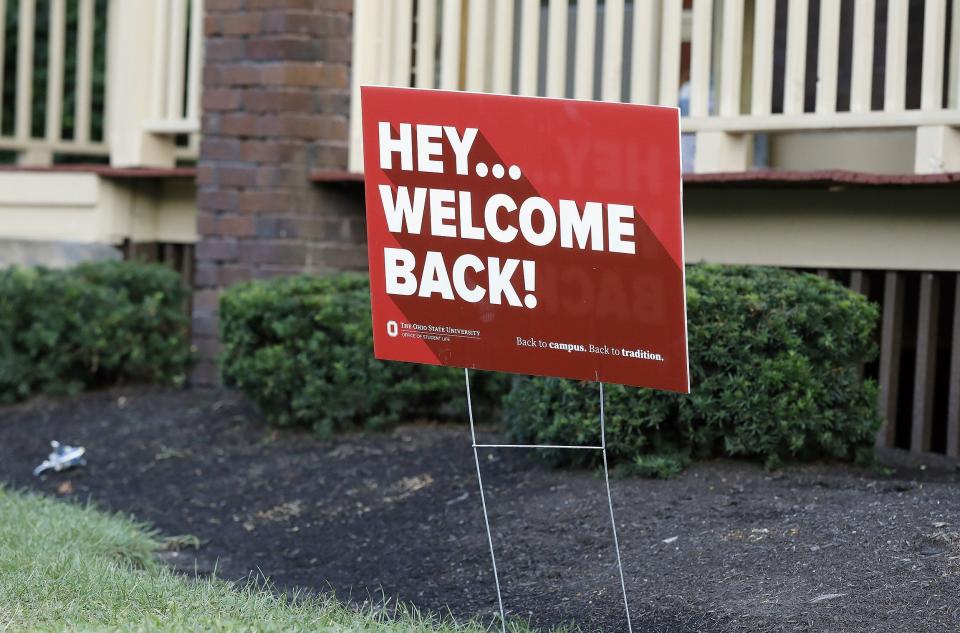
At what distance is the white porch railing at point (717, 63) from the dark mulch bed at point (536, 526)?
1.82 m

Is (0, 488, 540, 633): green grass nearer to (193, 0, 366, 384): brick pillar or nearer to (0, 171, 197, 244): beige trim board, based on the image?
(193, 0, 366, 384): brick pillar

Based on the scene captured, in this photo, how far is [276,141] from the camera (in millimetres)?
7660

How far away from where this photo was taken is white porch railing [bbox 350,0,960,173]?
6191 mm

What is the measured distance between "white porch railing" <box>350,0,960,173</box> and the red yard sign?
2.92 metres

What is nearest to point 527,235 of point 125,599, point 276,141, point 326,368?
point 125,599

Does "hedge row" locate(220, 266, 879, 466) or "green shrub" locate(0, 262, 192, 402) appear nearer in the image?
"hedge row" locate(220, 266, 879, 466)

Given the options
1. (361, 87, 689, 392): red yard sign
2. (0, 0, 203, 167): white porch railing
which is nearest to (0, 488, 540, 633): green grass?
(361, 87, 689, 392): red yard sign

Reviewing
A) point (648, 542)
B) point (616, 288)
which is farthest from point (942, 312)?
point (616, 288)

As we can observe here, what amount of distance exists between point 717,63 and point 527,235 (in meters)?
3.69

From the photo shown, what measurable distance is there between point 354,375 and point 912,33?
418cm

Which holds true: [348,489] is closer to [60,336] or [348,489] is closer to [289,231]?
[289,231]

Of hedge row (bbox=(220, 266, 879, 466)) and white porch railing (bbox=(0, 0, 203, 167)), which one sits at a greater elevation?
white porch railing (bbox=(0, 0, 203, 167))

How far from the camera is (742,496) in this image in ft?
16.6

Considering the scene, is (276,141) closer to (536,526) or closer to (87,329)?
(87,329)
